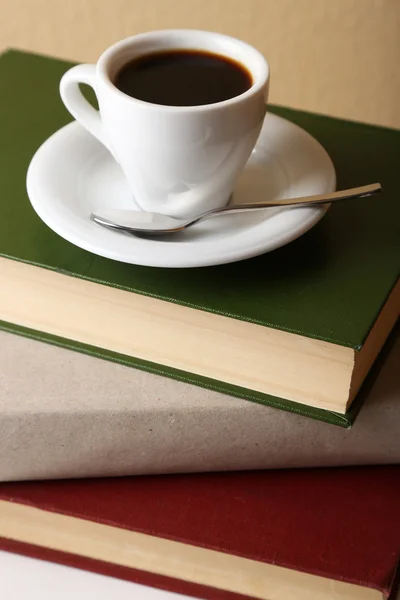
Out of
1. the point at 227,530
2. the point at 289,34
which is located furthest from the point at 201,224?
the point at 289,34

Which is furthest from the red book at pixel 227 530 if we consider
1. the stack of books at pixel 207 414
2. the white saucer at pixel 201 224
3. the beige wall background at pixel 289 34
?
the beige wall background at pixel 289 34

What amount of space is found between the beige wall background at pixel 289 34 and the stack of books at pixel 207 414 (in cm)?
38

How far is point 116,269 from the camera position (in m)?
0.56

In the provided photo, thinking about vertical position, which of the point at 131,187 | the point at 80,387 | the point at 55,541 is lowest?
the point at 55,541

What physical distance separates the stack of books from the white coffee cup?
0.06 meters

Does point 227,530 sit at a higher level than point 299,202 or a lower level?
lower

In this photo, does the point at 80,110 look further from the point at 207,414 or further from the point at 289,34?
the point at 289,34

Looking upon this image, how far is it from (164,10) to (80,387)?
0.55m

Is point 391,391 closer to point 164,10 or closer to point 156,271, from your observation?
point 156,271

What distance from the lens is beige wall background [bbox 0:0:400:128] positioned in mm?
921

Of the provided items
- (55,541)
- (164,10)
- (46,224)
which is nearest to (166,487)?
(55,541)

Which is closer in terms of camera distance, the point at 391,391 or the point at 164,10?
the point at 391,391

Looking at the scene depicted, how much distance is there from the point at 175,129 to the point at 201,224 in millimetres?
76

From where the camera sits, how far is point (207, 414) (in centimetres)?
57
